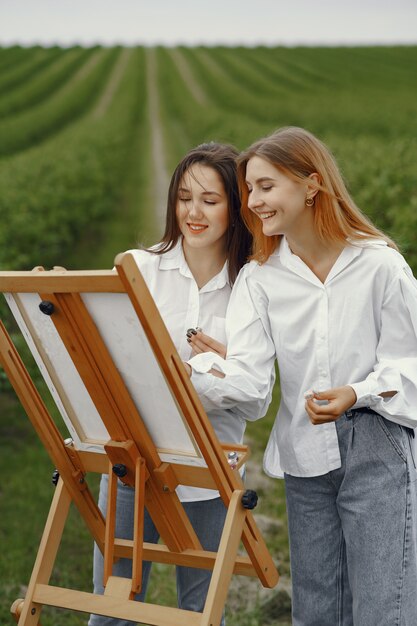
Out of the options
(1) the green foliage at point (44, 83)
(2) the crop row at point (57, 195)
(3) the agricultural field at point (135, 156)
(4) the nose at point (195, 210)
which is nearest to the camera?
(4) the nose at point (195, 210)

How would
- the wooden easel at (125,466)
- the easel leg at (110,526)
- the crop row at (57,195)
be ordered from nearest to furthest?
the wooden easel at (125,466) → the easel leg at (110,526) → the crop row at (57,195)

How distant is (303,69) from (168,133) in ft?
114

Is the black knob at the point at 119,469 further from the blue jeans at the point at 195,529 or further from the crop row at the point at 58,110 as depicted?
the crop row at the point at 58,110

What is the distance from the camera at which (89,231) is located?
1744 centimetres

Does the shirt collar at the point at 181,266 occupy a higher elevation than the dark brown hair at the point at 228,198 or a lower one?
lower

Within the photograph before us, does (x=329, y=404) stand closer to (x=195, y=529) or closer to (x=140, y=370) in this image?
(x=140, y=370)

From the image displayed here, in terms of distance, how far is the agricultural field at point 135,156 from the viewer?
548cm

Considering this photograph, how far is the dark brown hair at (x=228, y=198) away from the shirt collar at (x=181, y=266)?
2 centimetres

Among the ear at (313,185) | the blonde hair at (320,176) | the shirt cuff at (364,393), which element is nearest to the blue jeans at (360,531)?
the shirt cuff at (364,393)

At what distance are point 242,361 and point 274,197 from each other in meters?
0.47

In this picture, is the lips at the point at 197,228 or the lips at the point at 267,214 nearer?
the lips at the point at 267,214


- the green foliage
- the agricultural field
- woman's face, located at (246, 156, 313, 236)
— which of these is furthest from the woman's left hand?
the green foliage

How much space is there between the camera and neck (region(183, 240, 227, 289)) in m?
3.13

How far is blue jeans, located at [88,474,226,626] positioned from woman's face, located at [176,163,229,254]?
2.70 feet
